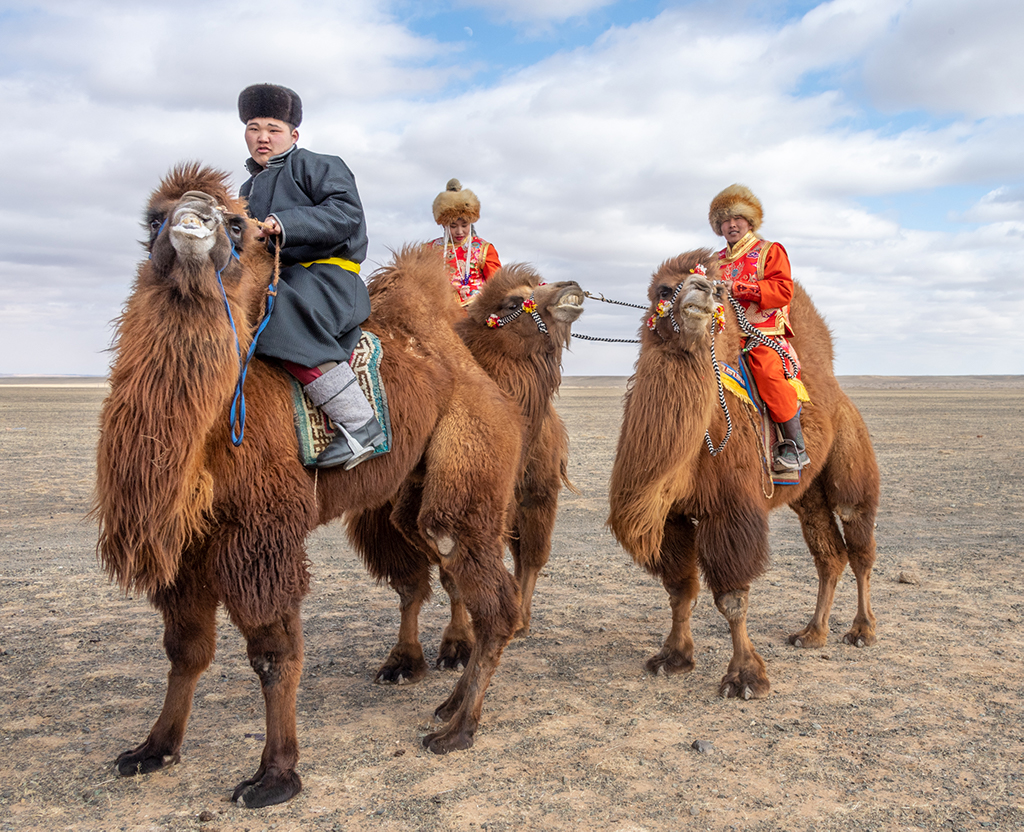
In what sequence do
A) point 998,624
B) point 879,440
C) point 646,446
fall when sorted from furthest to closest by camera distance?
point 879,440 < point 998,624 < point 646,446

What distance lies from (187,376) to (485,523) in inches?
67.2

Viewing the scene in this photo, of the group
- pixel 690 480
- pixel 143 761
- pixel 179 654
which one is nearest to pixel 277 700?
pixel 179 654

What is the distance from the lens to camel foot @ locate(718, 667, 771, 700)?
4.82 meters

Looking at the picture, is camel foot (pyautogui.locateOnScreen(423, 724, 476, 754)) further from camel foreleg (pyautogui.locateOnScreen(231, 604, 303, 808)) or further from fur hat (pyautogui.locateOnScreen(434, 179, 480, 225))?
fur hat (pyautogui.locateOnScreen(434, 179, 480, 225))

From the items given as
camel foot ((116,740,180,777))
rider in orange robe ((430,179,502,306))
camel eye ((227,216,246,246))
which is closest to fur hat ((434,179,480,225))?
rider in orange robe ((430,179,502,306))

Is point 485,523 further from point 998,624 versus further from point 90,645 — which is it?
point 998,624

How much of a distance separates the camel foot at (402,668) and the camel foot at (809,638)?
2573 mm

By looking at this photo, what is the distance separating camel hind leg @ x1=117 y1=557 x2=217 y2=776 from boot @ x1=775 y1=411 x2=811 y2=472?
3452 mm

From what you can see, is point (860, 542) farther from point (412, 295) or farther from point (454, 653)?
point (412, 295)

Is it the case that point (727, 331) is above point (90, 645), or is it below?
above

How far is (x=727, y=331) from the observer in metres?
5.34

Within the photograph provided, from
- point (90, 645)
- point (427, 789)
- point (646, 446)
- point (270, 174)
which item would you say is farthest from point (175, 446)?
point (90, 645)

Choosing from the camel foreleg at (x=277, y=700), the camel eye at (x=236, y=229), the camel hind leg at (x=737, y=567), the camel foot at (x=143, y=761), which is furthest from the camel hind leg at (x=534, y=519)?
the camel eye at (x=236, y=229)

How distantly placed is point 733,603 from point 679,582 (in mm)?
455
